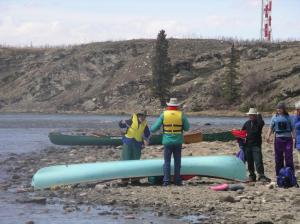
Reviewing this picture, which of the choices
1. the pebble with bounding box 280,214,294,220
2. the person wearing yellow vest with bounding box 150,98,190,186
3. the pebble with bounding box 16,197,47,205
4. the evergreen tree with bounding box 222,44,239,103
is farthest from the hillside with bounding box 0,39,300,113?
the pebble with bounding box 280,214,294,220

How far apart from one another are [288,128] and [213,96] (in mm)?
59716

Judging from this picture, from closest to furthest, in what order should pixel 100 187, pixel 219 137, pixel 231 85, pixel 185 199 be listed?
pixel 185 199, pixel 100 187, pixel 219 137, pixel 231 85

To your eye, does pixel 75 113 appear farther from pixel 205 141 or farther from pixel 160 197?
pixel 160 197

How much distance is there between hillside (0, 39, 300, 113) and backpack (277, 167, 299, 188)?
53.7m

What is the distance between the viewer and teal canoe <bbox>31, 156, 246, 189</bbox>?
14055 millimetres

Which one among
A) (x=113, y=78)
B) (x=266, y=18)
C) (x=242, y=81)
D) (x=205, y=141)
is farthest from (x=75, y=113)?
(x=205, y=141)

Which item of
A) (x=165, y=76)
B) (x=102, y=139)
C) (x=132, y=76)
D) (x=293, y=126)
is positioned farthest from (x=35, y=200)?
(x=132, y=76)

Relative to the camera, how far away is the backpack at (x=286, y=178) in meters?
12.8

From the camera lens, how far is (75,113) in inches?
3007

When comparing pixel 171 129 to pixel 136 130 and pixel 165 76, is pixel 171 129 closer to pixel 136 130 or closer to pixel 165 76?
pixel 136 130

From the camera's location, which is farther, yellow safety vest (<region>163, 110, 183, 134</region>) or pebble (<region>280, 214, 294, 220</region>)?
yellow safety vest (<region>163, 110, 183, 134</region>)

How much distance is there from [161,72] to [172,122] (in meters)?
61.6

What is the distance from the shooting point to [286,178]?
12.8m

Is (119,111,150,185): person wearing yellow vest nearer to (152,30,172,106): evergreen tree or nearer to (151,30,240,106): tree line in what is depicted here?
(151,30,240,106): tree line
